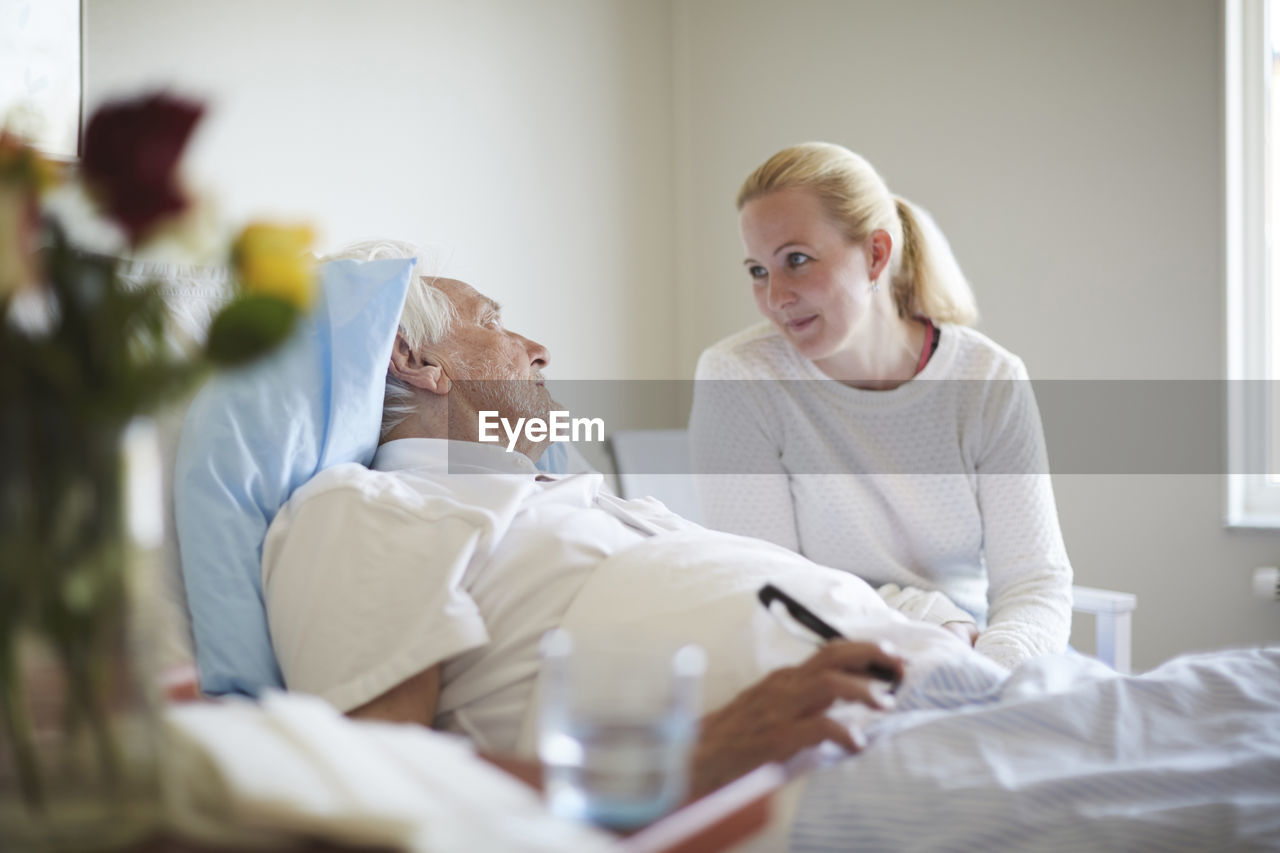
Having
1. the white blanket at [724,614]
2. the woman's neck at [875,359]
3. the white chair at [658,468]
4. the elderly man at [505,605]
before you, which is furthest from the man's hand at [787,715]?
the white chair at [658,468]

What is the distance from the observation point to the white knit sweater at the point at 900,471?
193cm

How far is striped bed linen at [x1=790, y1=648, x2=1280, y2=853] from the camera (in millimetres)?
801

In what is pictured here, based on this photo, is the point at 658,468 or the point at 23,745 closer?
the point at 23,745

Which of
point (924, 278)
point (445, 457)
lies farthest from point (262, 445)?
point (924, 278)

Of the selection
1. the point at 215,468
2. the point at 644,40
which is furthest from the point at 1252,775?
the point at 644,40

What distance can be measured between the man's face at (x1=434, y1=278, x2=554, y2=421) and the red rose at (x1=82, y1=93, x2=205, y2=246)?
1021mm

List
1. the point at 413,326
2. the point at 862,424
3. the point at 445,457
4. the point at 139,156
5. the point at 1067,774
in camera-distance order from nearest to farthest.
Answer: the point at 139,156 → the point at 1067,774 → the point at 445,457 → the point at 413,326 → the point at 862,424

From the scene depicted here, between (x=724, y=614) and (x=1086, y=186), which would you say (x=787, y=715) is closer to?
(x=724, y=614)

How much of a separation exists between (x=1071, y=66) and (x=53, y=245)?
291 cm

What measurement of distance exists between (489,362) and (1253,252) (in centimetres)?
218

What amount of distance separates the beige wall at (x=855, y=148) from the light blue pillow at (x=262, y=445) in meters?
0.92

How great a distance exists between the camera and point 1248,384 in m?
2.67

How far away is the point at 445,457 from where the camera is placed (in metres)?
1.43

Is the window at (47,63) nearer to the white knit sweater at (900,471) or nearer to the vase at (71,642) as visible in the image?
the white knit sweater at (900,471)
